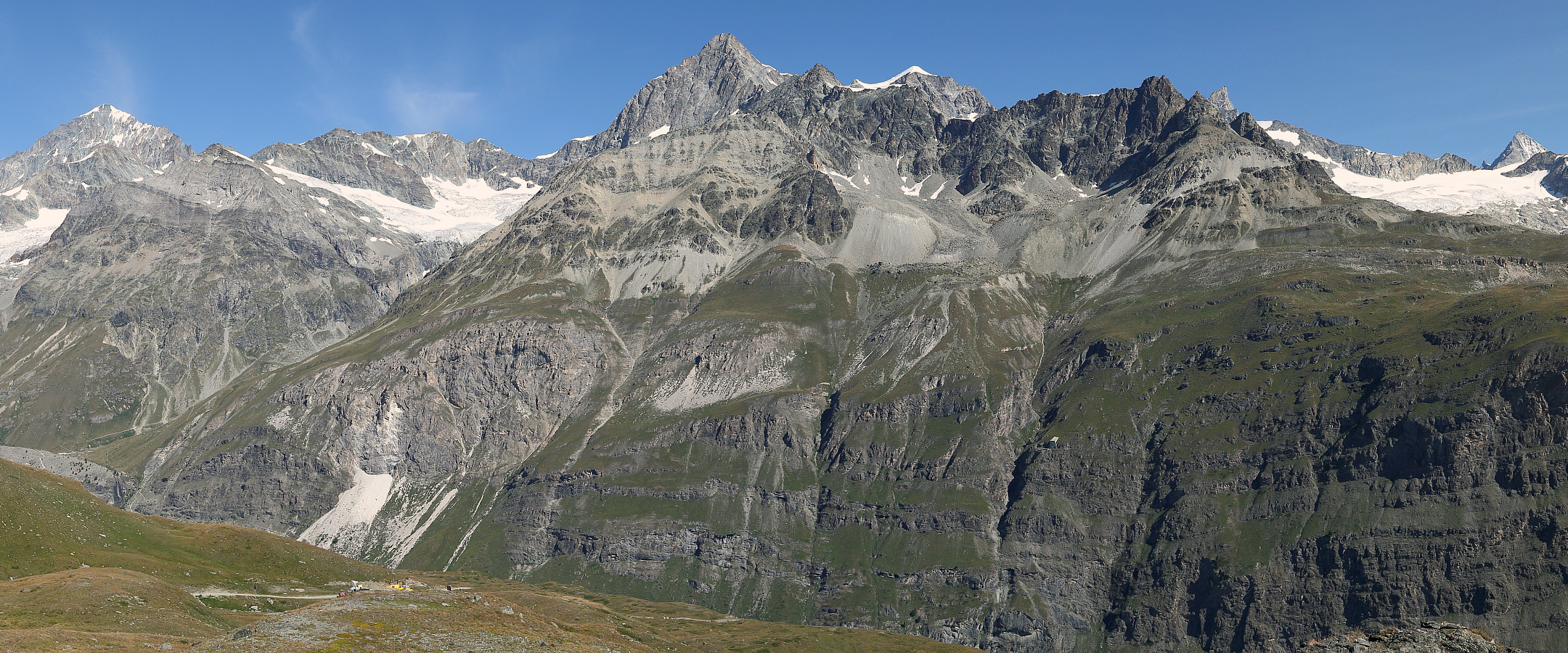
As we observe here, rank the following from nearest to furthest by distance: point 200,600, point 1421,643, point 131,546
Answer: point 1421,643, point 200,600, point 131,546

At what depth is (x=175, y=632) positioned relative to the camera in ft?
362

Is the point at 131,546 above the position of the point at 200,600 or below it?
above

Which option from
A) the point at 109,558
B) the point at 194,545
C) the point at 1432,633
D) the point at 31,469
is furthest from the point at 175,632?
the point at 1432,633

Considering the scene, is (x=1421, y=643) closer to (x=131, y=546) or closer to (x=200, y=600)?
(x=200, y=600)

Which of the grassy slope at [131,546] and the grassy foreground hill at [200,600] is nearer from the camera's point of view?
the grassy foreground hill at [200,600]

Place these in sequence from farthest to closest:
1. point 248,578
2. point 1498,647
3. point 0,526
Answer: point 248,578 → point 0,526 → point 1498,647

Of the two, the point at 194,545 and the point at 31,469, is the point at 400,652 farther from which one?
the point at 31,469

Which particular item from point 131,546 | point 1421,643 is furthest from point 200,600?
point 1421,643

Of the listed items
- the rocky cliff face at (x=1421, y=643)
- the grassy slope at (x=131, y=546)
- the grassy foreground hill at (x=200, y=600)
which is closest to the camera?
the rocky cliff face at (x=1421, y=643)

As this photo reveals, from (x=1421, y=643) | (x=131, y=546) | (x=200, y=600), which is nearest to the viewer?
(x=1421, y=643)

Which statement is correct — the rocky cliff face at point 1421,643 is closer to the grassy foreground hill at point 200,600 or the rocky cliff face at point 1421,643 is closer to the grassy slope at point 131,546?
the grassy foreground hill at point 200,600

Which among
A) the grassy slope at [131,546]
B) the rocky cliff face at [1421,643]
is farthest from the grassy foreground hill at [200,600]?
the rocky cliff face at [1421,643]

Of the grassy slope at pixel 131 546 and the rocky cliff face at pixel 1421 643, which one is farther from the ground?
the rocky cliff face at pixel 1421 643

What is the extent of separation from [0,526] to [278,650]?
9781cm
